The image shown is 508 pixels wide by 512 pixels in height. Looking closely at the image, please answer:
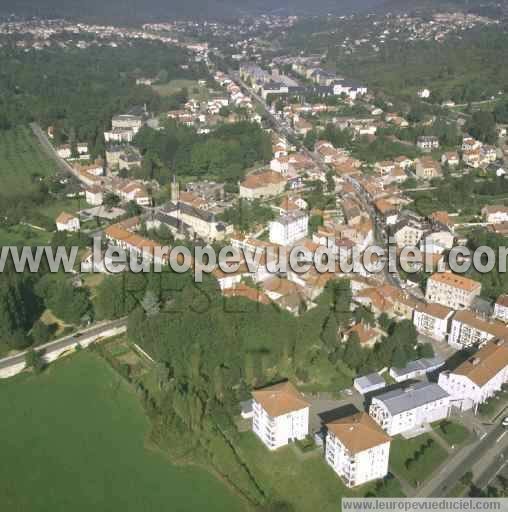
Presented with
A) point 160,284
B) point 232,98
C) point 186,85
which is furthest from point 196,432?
point 186,85

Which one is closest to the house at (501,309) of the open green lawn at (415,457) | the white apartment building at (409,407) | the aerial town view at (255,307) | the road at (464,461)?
the aerial town view at (255,307)

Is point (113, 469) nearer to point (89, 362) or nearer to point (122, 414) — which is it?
point (122, 414)

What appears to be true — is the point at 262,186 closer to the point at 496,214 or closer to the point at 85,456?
the point at 496,214

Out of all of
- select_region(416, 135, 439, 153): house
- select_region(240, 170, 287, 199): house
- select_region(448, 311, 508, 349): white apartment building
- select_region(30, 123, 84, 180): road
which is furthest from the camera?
select_region(416, 135, 439, 153): house

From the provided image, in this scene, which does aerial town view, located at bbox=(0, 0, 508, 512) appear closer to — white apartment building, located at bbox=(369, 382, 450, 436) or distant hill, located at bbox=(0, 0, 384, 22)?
white apartment building, located at bbox=(369, 382, 450, 436)

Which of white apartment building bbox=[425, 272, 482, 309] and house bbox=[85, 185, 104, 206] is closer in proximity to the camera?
white apartment building bbox=[425, 272, 482, 309]

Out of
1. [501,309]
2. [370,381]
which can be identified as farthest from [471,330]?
[370,381]

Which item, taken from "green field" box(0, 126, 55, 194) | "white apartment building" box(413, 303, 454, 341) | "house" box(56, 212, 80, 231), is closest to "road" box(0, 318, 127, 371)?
"house" box(56, 212, 80, 231)
